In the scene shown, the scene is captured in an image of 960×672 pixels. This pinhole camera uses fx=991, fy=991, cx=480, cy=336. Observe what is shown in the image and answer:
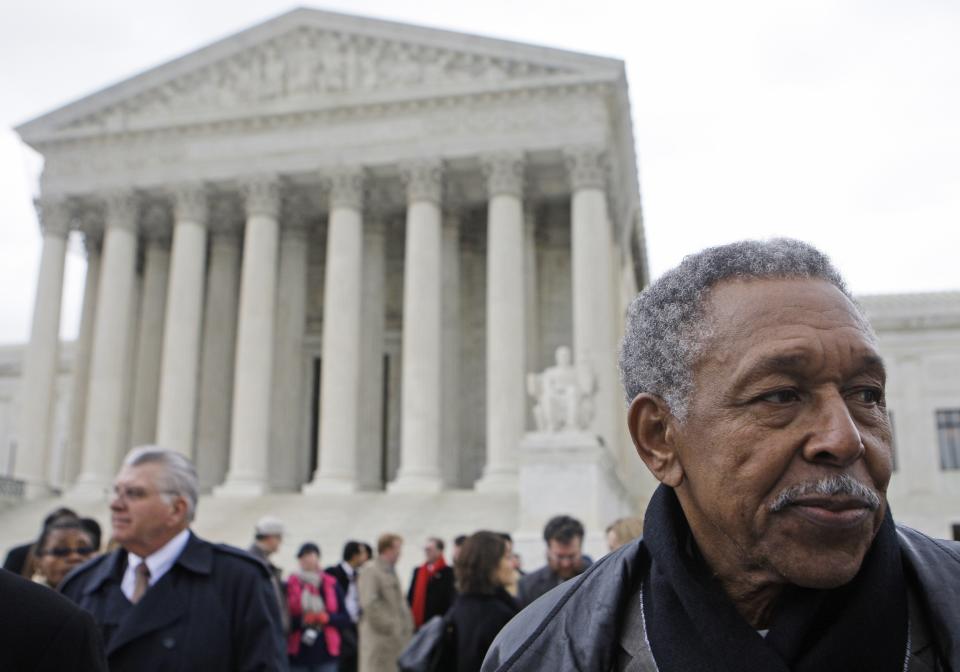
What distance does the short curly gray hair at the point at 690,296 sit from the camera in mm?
2158

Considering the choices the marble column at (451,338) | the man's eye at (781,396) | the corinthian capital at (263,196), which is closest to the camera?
the man's eye at (781,396)

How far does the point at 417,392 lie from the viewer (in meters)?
32.0

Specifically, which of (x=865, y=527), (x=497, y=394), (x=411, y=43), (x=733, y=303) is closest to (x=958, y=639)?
(x=865, y=527)

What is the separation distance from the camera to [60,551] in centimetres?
632

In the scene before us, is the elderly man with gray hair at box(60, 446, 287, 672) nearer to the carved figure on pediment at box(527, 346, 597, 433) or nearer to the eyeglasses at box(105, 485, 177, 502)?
the eyeglasses at box(105, 485, 177, 502)

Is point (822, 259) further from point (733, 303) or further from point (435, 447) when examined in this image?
point (435, 447)

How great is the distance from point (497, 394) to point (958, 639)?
29.4m

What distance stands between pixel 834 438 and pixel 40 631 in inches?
84.1

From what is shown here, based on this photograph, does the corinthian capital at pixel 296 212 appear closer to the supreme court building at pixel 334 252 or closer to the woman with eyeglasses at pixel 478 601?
the supreme court building at pixel 334 252

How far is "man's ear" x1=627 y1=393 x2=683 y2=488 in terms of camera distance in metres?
2.24

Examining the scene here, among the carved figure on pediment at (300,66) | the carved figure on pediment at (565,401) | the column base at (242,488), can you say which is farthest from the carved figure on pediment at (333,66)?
the carved figure on pediment at (565,401)

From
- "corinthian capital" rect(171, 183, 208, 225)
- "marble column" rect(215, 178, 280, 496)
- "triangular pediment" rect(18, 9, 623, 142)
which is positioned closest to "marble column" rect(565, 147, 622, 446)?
"triangular pediment" rect(18, 9, 623, 142)

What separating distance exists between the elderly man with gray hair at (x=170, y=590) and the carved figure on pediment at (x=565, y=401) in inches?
744

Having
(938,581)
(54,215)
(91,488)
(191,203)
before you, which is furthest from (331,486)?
(938,581)
